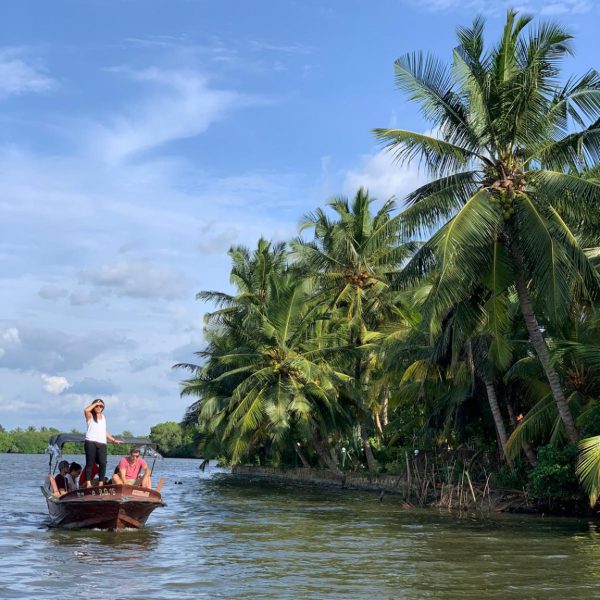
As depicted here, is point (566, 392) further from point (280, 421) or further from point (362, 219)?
point (362, 219)

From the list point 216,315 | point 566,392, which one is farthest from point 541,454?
point 216,315

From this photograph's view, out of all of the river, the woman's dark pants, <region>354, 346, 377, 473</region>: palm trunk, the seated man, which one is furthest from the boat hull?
<region>354, 346, 377, 473</region>: palm trunk

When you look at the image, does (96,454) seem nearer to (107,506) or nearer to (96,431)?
(96,431)

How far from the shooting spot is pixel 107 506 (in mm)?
17531

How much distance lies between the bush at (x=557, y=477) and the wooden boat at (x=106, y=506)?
9.13m

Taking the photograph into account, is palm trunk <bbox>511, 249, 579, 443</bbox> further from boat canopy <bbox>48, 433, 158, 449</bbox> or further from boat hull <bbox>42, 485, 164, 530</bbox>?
boat canopy <bbox>48, 433, 158, 449</bbox>

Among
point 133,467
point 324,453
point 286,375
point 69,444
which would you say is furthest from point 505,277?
point 69,444

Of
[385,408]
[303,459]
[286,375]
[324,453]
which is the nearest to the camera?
[286,375]

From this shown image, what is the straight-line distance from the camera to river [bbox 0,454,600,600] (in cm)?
1153

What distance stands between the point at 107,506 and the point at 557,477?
10.5 metres

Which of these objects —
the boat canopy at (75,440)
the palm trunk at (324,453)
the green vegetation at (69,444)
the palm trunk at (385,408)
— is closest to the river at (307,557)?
the boat canopy at (75,440)

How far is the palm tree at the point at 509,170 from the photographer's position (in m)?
18.8

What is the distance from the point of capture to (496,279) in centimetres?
1953

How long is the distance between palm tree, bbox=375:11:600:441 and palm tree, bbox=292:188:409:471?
1730cm
